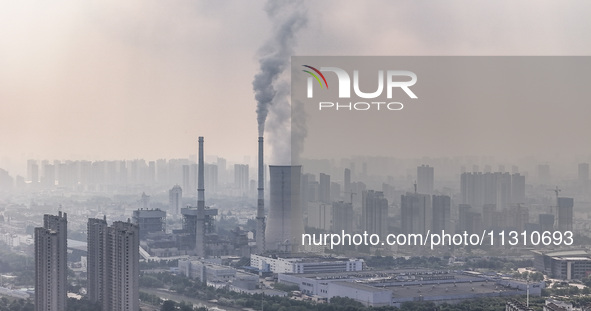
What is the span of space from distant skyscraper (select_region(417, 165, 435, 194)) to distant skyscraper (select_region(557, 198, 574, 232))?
1354 millimetres

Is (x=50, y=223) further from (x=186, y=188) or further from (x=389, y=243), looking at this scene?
(x=186, y=188)

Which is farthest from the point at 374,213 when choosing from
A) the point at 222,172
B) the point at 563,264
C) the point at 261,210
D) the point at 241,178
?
the point at 222,172

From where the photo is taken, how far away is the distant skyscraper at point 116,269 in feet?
24.7

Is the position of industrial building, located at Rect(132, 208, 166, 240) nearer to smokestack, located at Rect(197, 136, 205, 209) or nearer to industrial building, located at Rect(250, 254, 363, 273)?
smokestack, located at Rect(197, 136, 205, 209)

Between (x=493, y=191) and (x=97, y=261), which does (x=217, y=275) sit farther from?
(x=493, y=191)

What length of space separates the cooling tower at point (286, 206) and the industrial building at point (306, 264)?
0.52 ft

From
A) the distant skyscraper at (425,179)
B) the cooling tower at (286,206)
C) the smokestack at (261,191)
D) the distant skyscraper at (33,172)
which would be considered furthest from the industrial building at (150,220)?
the distant skyscraper at (425,179)

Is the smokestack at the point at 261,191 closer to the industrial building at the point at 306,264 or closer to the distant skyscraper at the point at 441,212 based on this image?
the industrial building at the point at 306,264

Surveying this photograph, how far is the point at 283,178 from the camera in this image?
10430mm

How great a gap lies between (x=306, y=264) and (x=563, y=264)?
2.33 m

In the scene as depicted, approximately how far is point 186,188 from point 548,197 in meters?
5.22

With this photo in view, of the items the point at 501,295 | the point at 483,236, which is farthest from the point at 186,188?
the point at 501,295

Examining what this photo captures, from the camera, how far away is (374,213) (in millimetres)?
11742

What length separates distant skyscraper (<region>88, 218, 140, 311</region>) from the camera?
7516mm
